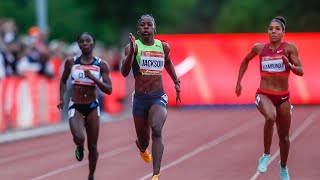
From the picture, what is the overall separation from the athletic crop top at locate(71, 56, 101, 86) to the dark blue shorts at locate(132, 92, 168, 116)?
2.31 feet

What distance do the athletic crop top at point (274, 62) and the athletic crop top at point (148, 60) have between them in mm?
1334

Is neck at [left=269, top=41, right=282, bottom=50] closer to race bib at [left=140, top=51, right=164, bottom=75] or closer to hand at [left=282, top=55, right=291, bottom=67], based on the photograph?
hand at [left=282, top=55, right=291, bottom=67]

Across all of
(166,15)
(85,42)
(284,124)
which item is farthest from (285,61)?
(166,15)

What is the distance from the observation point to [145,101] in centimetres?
1297

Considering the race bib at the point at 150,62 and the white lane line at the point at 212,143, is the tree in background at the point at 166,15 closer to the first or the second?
the white lane line at the point at 212,143

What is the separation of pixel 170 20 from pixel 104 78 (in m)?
45.5

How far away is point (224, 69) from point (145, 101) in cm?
2180

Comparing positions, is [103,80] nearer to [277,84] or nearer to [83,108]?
[83,108]

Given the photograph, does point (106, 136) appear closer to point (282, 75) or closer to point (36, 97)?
point (36, 97)

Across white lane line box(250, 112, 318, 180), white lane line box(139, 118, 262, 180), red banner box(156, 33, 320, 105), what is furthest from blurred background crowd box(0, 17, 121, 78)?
red banner box(156, 33, 320, 105)

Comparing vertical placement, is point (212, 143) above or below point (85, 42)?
below

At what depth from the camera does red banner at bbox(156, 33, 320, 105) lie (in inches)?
1316

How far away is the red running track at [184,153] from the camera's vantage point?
1533 cm

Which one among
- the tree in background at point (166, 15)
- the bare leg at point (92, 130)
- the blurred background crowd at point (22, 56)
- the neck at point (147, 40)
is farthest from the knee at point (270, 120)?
the tree in background at point (166, 15)
